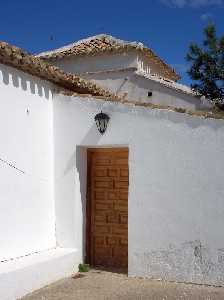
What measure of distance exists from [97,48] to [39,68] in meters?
9.27

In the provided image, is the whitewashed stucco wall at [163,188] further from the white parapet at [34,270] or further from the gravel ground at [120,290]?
the white parapet at [34,270]

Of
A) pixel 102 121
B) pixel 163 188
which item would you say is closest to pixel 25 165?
pixel 102 121

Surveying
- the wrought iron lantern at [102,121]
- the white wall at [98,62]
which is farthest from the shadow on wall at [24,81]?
the white wall at [98,62]

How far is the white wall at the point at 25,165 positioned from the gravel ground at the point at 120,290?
936 mm

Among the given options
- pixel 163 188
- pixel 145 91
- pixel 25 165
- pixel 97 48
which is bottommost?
pixel 163 188

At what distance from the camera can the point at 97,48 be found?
16.5m

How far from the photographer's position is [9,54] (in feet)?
22.3

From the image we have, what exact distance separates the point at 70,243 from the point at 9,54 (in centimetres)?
394

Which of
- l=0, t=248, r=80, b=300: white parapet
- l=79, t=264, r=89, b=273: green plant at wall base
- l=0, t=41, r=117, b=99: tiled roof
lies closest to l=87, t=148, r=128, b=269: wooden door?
l=79, t=264, r=89, b=273: green plant at wall base

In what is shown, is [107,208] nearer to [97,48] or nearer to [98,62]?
[97,48]

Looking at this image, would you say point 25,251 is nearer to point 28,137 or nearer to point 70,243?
point 70,243

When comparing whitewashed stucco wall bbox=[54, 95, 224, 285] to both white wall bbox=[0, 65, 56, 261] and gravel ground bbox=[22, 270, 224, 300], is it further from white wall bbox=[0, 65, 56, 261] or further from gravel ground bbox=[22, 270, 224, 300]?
white wall bbox=[0, 65, 56, 261]

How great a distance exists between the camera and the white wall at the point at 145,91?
1596cm

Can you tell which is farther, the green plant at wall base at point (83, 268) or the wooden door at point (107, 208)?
the wooden door at point (107, 208)
